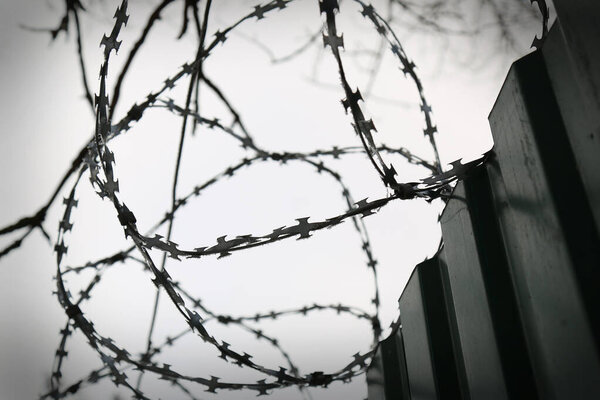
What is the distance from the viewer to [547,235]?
4.38 ft

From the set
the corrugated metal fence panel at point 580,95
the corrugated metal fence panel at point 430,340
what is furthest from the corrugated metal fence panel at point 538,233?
the corrugated metal fence panel at point 430,340

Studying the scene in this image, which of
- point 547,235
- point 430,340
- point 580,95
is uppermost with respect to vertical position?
point 580,95

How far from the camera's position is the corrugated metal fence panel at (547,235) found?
1.21m

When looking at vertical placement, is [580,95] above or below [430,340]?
above

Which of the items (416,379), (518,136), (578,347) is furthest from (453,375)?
(518,136)

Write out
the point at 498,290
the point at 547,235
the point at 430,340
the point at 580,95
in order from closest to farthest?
the point at 580,95 < the point at 547,235 < the point at 498,290 < the point at 430,340

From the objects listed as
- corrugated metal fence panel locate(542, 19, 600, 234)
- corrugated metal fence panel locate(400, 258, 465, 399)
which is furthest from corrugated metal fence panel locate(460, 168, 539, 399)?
corrugated metal fence panel locate(542, 19, 600, 234)

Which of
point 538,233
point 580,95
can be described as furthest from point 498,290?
point 580,95

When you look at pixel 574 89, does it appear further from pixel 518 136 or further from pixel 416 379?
pixel 416 379

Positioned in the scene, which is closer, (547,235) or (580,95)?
(580,95)

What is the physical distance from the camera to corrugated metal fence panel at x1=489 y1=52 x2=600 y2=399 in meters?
1.21

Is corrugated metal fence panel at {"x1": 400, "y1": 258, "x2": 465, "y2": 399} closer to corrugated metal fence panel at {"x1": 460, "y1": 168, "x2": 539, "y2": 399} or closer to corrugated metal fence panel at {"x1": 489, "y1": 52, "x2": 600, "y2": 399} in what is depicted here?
corrugated metal fence panel at {"x1": 460, "y1": 168, "x2": 539, "y2": 399}

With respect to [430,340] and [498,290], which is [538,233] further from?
[430,340]

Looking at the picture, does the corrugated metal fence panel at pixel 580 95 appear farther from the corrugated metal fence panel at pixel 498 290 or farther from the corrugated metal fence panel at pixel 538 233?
the corrugated metal fence panel at pixel 498 290
